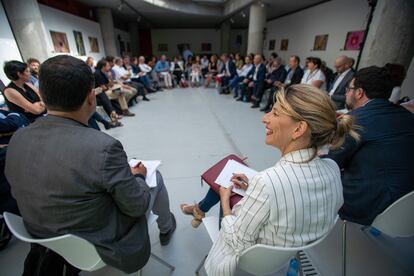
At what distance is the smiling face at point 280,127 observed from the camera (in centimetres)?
81

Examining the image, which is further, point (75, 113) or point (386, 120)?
point (386, 120)

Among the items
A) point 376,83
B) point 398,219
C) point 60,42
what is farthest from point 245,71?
point 398,219

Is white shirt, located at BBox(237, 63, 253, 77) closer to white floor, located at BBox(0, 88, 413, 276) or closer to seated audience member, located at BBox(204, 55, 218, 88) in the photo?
white floor, located at BBox(0, 88, 413, 276)

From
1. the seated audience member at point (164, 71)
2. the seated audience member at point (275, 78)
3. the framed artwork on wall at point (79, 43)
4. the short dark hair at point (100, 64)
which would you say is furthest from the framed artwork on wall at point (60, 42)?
the seated audience member at point (275, 78)

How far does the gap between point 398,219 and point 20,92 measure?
3666mm

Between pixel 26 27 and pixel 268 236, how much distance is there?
626 cm

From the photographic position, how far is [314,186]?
752 mm

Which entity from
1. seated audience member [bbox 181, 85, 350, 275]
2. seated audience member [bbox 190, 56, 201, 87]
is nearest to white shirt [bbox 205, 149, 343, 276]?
seated audience member [bbox 181, 85, 350, 275]

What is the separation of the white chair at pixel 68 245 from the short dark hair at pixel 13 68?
219 centimetres

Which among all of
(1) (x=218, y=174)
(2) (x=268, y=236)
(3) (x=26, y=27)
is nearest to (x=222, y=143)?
(1) (x=218, y=174)

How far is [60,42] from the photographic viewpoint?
574 centimetres

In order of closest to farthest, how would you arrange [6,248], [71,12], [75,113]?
[75,113], [6,248], [71,12]

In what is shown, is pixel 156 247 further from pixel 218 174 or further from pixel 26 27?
pixel 26 27

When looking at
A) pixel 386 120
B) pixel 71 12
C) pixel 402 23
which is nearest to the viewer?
pixel 386 120
